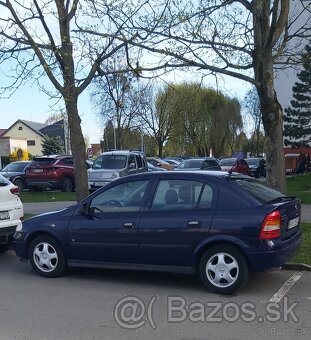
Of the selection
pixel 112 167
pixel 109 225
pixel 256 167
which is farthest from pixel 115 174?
pixel 256 167

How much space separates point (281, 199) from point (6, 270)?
443cm

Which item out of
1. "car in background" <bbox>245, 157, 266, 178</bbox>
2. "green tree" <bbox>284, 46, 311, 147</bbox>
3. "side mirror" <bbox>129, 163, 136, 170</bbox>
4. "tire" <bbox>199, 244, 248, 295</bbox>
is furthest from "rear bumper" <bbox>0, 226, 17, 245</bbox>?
"green tree" <bbox>284, 46, 311, 147</bbox>

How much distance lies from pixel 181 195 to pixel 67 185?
18.0 m

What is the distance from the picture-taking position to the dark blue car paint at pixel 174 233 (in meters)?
6.50

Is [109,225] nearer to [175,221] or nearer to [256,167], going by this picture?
[175,221]

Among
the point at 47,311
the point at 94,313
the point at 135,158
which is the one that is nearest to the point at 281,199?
the point at 94,313

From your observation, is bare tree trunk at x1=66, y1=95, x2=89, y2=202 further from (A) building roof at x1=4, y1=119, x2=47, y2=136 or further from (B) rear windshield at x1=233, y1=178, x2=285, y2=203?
(A) building roof at x1=4, y1=119, x2=47, y2=136

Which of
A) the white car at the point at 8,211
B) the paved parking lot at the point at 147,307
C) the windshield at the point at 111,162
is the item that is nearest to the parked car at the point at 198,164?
Result: the windshield at the point at 111,162

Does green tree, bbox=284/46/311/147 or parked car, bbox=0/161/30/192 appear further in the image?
green tree, bbox=284/46/311/147

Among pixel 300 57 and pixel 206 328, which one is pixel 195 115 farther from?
pixel 206 328

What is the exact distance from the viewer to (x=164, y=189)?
23.6 ft

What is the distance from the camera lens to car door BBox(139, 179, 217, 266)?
673 centimetres

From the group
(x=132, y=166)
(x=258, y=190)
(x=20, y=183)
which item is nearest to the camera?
(x=258, y=190)

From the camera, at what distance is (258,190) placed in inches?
277
